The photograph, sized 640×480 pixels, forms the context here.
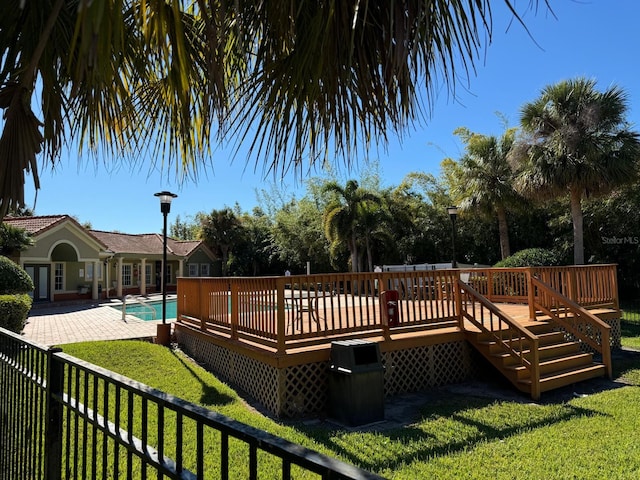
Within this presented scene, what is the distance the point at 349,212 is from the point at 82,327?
13.1 metres

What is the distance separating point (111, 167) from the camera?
292cm

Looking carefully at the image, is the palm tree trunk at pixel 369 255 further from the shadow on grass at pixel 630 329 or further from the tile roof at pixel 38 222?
the tile roof at pixel 38 222

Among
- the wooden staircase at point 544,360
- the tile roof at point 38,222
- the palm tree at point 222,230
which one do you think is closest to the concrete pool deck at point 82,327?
the tile roof at point 38,222

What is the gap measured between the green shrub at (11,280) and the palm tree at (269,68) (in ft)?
40.5

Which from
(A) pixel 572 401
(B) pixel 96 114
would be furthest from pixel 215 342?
(B) pixel 96 114

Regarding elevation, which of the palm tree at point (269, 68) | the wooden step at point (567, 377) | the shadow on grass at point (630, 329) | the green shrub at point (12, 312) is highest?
the palm tree at point (269, 68)

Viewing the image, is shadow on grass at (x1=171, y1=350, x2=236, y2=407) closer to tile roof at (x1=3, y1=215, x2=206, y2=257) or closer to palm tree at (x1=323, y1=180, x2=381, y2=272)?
palm tree at (x1=323, y1=180, x2=381, y2=272)

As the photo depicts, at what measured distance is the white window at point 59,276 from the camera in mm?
23750

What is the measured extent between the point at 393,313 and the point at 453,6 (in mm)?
6088

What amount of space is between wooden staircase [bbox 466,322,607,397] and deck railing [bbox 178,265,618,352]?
0.64 m

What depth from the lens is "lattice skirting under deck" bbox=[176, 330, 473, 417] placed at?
255 inches

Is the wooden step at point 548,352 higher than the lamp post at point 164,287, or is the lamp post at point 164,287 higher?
the lamp post at point 164,287

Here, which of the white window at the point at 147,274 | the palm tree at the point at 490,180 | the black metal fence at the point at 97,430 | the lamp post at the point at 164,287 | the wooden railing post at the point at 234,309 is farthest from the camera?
the white window at the point at 147,274

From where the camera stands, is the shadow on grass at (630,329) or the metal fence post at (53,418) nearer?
the metal fence post at (53,418)
